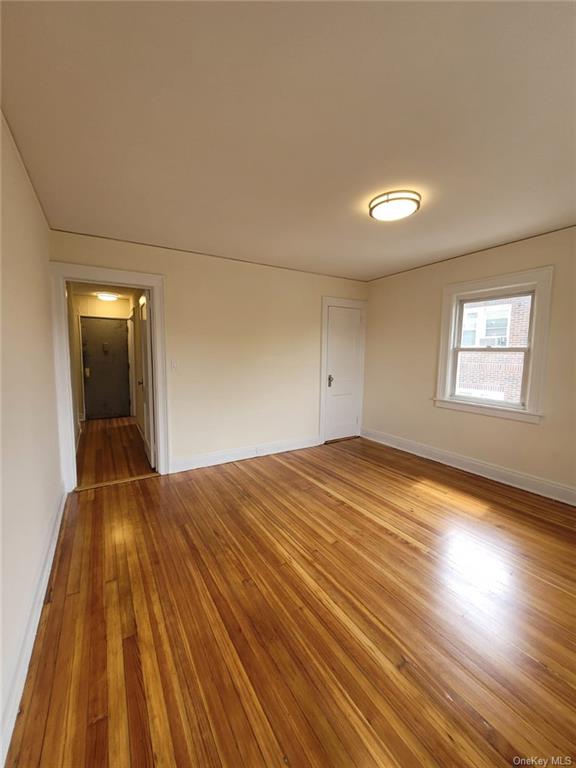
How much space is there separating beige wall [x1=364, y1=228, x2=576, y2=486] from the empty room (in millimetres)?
33

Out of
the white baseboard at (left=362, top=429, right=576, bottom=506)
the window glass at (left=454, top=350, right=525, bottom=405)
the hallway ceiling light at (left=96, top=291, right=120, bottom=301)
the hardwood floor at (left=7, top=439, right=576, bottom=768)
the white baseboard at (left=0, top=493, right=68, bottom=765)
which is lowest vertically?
the hardwood floor at (left=7, top=439, right=576, bottom=768)

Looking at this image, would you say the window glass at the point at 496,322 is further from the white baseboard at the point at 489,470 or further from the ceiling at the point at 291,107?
the white baseboard at the point at 489,470

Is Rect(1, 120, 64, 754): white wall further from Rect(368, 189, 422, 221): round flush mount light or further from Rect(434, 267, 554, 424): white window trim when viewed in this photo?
Rect(434, 267, 554, 424): white window trim

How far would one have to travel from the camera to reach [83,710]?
3.93ft

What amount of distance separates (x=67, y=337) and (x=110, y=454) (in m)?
1.84

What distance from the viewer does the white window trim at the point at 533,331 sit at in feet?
9.74

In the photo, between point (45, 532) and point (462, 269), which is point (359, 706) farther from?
point (462, 269)

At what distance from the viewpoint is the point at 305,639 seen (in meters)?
1.51

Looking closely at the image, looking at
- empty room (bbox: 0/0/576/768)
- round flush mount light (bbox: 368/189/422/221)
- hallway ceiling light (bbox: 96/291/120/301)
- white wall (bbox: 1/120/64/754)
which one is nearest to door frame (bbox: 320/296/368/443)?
empty room (bbox: 0/0/576/768)

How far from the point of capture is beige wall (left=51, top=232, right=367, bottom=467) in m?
3.39

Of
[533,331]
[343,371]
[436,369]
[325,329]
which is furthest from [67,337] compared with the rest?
[533,331]

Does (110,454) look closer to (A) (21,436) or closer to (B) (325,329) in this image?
(A) (21,436)

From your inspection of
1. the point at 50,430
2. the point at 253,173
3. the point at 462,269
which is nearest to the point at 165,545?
the point at 50,430

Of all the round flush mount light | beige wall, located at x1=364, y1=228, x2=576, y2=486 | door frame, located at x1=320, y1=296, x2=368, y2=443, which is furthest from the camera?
door frame, located at x1=320, y1=296, x2=368, y2=443
